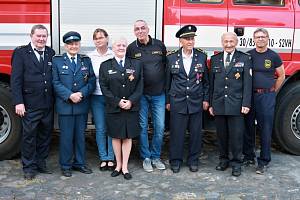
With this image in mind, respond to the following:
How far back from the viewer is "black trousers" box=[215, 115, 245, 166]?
507cm

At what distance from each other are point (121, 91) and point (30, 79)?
3.14 feet

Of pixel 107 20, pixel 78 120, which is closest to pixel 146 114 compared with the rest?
pixel 78 120

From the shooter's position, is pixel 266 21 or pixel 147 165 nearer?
pixel 147 165

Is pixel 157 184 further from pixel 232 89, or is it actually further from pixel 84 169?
pixel 232 89

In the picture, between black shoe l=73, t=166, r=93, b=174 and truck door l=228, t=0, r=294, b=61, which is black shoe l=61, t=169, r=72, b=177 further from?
truck door l=228, t=0, r=294, b=61

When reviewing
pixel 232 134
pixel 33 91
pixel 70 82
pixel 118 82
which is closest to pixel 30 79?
pixel 33 91

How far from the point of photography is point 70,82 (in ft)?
15.8

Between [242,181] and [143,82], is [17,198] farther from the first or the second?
[242,181]

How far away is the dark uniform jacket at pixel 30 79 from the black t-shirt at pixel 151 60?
94cm

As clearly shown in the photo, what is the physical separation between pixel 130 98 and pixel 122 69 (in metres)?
0.32

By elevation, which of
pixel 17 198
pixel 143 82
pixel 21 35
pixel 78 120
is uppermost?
pixel 21 35

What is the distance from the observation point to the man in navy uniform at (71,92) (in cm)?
480

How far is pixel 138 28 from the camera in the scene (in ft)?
16.0

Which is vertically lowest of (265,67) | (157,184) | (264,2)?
(157,184)
